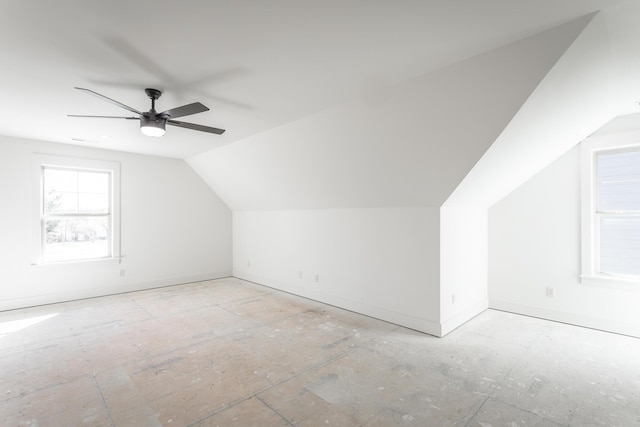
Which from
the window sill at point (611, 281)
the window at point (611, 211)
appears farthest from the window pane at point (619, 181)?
the window sill at point (611, 281)

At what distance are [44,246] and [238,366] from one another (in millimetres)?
4015

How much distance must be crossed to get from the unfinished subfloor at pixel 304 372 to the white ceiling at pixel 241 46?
2.43m

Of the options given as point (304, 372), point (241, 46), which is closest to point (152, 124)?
point (241, 46)

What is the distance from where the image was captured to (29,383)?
8.03 ft

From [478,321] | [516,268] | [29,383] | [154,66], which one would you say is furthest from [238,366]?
[516,268]

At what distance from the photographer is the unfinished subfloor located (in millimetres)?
2064

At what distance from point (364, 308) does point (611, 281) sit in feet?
9.18

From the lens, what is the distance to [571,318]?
12.2 feet

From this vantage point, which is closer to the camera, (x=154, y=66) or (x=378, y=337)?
(x=154, y=66)

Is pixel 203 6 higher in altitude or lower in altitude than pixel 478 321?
higher

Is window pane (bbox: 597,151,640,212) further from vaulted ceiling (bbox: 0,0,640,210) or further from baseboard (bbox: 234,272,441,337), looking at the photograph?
baseboard (bbox: 234,272,441,337)

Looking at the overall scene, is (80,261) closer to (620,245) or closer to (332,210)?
(332,210)

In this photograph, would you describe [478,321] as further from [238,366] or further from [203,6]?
[203,6]

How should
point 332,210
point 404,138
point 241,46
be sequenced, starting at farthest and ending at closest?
1. point 332,210
2. point 404,138
3. point 241,46
